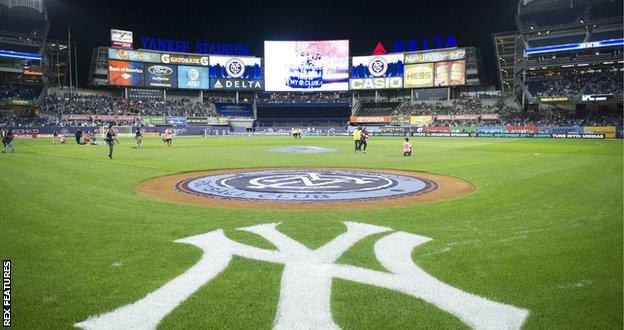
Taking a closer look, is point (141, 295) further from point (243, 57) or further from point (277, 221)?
point (243, 57)

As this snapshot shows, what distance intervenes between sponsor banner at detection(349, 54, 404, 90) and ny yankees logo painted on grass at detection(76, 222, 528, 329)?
91.7 metres

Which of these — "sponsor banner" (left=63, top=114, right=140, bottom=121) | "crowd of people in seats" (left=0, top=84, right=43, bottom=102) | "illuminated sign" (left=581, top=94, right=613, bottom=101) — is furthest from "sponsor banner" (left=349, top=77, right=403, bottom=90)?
"crowd of people in seats" (left=0, top=84, right=43, bottom=102)

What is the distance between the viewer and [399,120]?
8975 cm

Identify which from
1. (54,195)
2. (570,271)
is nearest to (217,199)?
(54,195)

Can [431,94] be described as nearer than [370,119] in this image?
No

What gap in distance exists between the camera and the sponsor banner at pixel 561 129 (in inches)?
2525

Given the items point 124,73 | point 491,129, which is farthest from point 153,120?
point 491,129

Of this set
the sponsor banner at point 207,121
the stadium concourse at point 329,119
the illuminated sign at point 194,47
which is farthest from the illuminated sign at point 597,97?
the illuminated sign at point 194,47

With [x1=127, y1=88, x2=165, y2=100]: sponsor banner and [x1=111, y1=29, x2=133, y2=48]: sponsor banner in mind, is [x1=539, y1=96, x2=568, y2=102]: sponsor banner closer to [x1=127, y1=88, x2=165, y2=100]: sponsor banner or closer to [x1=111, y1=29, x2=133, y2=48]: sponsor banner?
[x1=127, y1=88, x2=165, y2=100]: sponsor banner

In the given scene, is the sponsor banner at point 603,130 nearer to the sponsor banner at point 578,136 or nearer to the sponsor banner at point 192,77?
the sponsor banner at point 578,136

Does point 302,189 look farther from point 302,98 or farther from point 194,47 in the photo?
point 194,47

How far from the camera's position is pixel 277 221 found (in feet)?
29.4

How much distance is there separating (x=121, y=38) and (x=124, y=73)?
7.03 m

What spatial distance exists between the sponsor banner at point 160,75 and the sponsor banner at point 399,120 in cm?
4708
